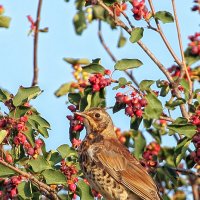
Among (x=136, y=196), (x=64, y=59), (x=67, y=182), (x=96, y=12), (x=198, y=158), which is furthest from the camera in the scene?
(x=96, y=12)

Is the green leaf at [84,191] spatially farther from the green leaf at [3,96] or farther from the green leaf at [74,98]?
the green leaf at [3,96]

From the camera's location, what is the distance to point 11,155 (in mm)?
4969

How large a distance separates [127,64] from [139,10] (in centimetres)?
54

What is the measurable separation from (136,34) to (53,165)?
1.21 meters

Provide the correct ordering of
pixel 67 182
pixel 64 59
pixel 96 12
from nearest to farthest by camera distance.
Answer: pixel 67 182
pixel 64 59
pixel 96 12

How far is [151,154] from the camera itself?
5.78 m

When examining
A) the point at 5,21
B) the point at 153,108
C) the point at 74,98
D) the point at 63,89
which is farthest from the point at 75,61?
the point at 153,108

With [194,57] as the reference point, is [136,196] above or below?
below

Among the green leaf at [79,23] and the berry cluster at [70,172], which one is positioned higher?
the green leaf at [79,23]

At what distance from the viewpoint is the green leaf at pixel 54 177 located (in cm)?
461

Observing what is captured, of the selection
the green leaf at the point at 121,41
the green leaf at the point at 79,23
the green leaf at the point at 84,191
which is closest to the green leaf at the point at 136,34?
the green leaf at the point at 84,191

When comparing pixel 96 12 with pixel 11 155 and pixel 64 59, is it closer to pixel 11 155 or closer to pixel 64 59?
pixel 64 59

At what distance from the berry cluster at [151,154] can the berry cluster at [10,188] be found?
123cm

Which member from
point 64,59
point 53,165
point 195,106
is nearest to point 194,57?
point 195,106
